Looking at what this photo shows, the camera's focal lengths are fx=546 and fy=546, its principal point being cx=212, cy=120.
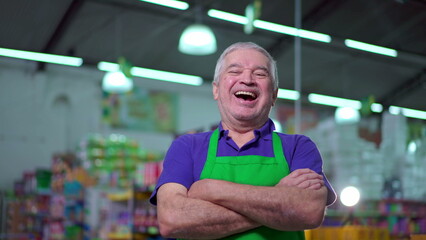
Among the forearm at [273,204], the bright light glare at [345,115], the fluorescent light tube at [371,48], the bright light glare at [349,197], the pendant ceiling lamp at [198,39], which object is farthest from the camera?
Result: the pendant ceiling lamp at [198,39]

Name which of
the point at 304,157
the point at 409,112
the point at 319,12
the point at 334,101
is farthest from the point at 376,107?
the point at 304,157

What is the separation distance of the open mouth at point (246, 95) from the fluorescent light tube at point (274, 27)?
170 inches

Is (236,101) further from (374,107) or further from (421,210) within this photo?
(374,107)

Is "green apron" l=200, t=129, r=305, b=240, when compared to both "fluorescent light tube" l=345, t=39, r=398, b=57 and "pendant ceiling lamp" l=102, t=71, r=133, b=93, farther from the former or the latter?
"pendant ceiling lamp" l=102, t=71, r=133, b=93

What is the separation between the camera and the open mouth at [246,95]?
1.81 m

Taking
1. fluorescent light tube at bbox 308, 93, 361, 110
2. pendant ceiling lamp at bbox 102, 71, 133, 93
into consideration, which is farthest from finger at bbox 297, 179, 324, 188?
pendant ceiling lamp at bbox 102, 71, 133, 93

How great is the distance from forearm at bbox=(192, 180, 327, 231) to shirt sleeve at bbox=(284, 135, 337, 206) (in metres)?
0.15

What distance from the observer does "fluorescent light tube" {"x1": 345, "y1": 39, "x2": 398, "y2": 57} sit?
4.44m

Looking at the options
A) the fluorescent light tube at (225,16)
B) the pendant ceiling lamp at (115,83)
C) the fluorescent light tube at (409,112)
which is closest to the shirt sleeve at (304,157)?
the fluorescent light tube at (409,112)

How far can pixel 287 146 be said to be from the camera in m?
1.86

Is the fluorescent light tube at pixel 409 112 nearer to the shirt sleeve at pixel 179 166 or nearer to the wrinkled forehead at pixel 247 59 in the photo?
the wrinkled forehead at pixel 247 59

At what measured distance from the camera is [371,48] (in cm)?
484

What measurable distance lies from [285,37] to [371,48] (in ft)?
11.8

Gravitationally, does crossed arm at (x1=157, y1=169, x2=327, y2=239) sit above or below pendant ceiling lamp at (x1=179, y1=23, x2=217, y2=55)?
below
